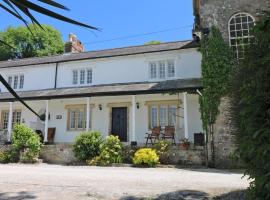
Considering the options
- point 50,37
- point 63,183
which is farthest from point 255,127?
point 50,37

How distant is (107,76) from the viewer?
21359mm

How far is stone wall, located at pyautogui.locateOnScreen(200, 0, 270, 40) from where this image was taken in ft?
52.0

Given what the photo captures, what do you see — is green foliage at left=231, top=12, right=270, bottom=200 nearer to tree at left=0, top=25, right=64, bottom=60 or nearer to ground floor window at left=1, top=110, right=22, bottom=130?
ground floor window at left=1, top=110, right=22, bottom=130

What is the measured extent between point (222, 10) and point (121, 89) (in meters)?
7.14

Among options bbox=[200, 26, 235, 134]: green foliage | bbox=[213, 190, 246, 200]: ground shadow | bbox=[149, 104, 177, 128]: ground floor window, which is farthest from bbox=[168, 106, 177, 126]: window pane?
bbox=[213, 190, 246, 200]: ground shadow

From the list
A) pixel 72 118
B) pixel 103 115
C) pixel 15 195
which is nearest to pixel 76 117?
pixel 72 118

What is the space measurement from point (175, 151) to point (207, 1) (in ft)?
26.3

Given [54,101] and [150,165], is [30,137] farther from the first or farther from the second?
[150,165]

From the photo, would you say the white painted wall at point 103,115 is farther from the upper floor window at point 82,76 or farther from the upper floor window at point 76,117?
the upper floor window at point 82,76

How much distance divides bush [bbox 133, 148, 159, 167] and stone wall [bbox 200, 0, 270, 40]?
6.93 meters

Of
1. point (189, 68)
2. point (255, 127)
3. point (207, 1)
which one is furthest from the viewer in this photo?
point (189, 68)

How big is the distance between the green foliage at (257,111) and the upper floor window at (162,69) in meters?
15.3

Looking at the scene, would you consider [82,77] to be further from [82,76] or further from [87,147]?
[87,147]

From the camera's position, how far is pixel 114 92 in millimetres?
18234
